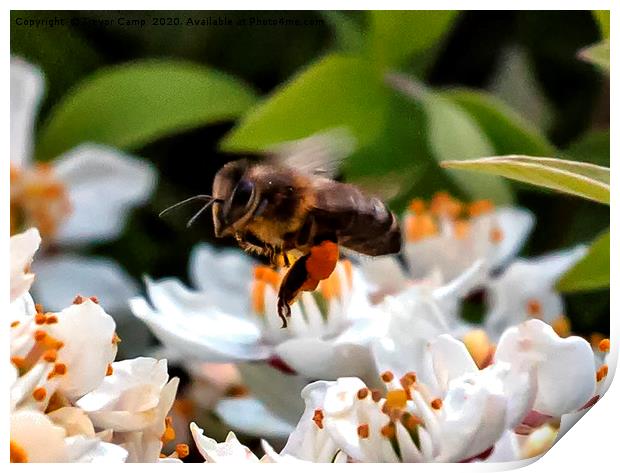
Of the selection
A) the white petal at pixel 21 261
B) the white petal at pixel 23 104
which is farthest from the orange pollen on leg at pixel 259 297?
the white petal at pixel 23 104

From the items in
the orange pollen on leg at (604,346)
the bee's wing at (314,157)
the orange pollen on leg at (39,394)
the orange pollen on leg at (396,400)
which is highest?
the bee's wing at (314,157)

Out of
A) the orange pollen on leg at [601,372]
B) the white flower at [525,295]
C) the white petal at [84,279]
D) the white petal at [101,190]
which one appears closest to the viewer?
the orange pollen on leg at [601,372]

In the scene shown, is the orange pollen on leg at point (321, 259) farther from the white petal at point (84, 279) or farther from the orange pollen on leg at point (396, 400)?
the white petal at point (84, 279)

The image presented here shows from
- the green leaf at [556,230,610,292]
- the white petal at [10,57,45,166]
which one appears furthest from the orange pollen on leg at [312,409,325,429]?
the white petal at [10,57,45,166]

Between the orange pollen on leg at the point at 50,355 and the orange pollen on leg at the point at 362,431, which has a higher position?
the orange pollen on leg at the point at 50,355

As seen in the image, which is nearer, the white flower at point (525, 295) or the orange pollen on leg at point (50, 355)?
the orange pollen on leg at point (50, 355)

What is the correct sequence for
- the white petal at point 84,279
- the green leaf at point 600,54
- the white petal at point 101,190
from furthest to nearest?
the white petal at point 101,190, the white petal at point 84,279, the green leaf at point 600,54

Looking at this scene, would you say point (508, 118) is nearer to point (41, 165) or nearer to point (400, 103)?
point (400, 103)
